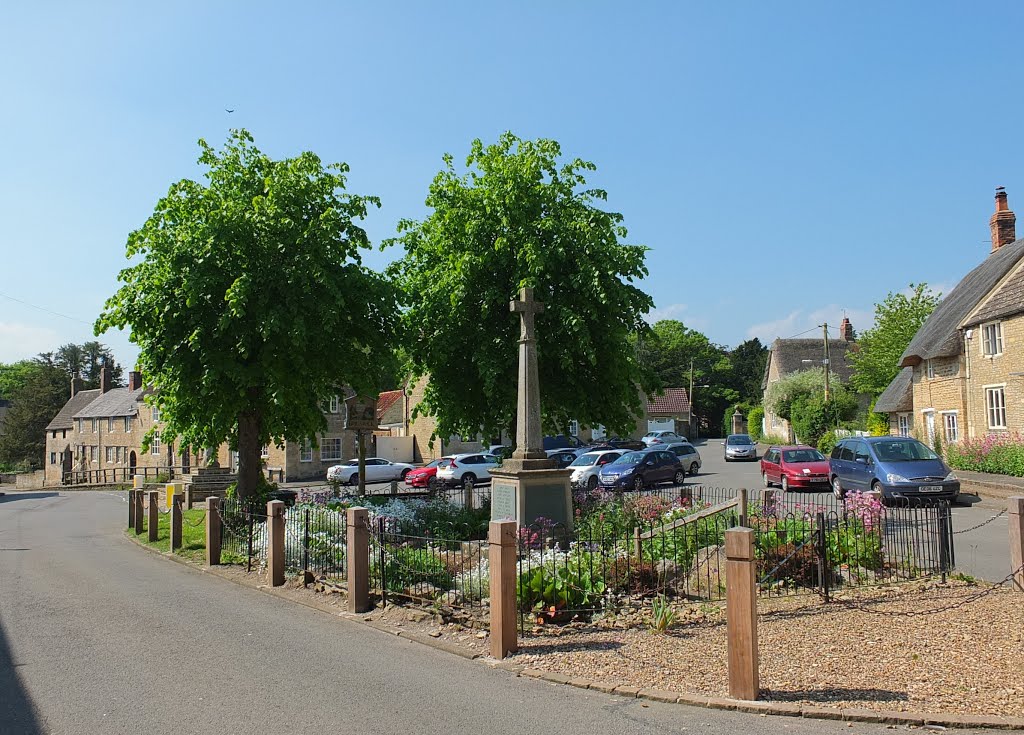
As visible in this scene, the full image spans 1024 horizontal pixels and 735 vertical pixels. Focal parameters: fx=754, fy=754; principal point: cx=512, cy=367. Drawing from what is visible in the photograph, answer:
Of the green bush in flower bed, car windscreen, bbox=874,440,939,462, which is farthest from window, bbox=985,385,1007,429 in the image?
car windscreen, bbox=874,440,939,462

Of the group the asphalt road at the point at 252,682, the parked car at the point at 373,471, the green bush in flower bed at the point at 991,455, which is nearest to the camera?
the asphalt road at the point at 252,682

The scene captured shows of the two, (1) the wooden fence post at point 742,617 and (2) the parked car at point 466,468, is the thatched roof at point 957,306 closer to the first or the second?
(2) the parked car at point 466,468

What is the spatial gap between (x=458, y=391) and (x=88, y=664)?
1101cm

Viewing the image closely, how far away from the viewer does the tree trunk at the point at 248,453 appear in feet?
54.0

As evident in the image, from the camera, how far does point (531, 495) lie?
12188mm

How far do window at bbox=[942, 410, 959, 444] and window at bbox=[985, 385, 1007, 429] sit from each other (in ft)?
7.96

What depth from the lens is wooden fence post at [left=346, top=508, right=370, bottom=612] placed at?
29.9 feet

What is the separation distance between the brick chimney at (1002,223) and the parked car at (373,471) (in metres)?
29.2

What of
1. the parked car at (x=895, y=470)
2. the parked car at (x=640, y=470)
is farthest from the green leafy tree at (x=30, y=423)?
the parked car at (x=895, y=470)

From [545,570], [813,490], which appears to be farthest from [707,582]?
[813,490]

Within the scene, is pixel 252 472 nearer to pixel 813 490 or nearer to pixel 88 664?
pixel 88 664

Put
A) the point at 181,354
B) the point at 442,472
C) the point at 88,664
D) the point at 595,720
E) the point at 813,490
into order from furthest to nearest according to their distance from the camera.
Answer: the point at 442,472 < the point at 813,490 < the point at 181,354 < the point at 88,664 < the point at 595,720

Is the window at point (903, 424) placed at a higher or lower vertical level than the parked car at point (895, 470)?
higher

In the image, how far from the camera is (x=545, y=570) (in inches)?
326
